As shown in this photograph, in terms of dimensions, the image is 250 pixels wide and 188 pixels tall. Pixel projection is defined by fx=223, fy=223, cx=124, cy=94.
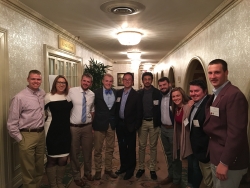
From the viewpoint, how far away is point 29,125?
261 centimetres

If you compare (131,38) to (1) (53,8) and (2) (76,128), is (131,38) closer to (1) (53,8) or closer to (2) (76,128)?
(1) (53,8)

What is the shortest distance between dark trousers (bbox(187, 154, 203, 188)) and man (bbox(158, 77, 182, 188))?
0.46 metres

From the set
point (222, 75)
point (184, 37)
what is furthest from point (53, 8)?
point (184, 37)

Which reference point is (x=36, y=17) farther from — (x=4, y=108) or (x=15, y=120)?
(x=15, y=120)

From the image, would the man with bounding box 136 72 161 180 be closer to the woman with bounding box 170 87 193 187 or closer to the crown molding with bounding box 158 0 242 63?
the woman with bounding box 170 87 193 187

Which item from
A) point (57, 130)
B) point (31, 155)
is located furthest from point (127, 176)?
point (31, 155)

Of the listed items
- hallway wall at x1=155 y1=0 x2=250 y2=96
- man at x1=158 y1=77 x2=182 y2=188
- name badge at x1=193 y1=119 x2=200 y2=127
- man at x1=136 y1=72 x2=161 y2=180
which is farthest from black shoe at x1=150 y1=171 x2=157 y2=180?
hallway wall at x1=155 y1=0 x2=250 y2=96

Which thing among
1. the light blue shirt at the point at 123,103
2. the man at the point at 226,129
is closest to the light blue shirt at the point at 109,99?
the light blue shirt at the point at 123,103

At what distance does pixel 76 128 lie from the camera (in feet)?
9.84

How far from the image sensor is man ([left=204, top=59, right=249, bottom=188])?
1638 millimetres

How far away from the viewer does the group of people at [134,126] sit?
173 centimetres

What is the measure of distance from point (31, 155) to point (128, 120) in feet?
4.41

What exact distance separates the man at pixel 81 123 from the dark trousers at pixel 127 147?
49 centimetres

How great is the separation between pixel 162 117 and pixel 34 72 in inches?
70.4
